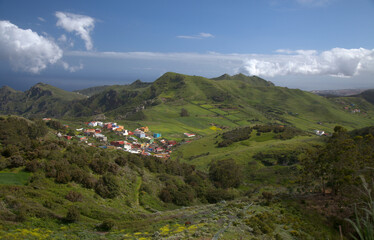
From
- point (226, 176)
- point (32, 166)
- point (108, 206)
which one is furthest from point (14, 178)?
point (226, 176)

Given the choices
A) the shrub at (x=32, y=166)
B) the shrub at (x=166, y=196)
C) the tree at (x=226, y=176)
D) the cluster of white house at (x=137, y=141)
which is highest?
the shrub at (x=32, y=166)

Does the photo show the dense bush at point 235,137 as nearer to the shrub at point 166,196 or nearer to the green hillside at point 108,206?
the green hillside at point 108,206

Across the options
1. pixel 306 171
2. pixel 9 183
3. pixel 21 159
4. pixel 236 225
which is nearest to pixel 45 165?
pixel 21 159

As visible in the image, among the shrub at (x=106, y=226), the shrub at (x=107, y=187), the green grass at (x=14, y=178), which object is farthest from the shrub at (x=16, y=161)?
the shrub at (x=106, y=226)

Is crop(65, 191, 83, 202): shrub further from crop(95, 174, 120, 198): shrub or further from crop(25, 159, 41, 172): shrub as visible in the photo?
crop(25, 159, 41, 172): shrub

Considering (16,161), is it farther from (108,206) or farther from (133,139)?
(133,139)

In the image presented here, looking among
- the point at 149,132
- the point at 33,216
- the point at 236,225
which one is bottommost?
the point at 149,132

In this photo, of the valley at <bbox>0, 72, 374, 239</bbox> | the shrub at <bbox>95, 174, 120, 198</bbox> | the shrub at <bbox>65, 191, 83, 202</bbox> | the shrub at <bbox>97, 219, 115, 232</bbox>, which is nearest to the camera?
the valley at <bbox>0, 72, 374, 239</bbox>

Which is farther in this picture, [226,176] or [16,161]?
[226,176]

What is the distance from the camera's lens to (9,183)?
17.3m

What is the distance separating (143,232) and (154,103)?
161 meters

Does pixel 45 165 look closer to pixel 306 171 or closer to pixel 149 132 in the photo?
pixel 306 171

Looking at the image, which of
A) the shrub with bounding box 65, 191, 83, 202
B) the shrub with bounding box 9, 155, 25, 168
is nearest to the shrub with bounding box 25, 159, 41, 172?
the shrub with bounding box 9, 155, 25, 168

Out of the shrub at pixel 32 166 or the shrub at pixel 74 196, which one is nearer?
the shrub at pixel 74 196
